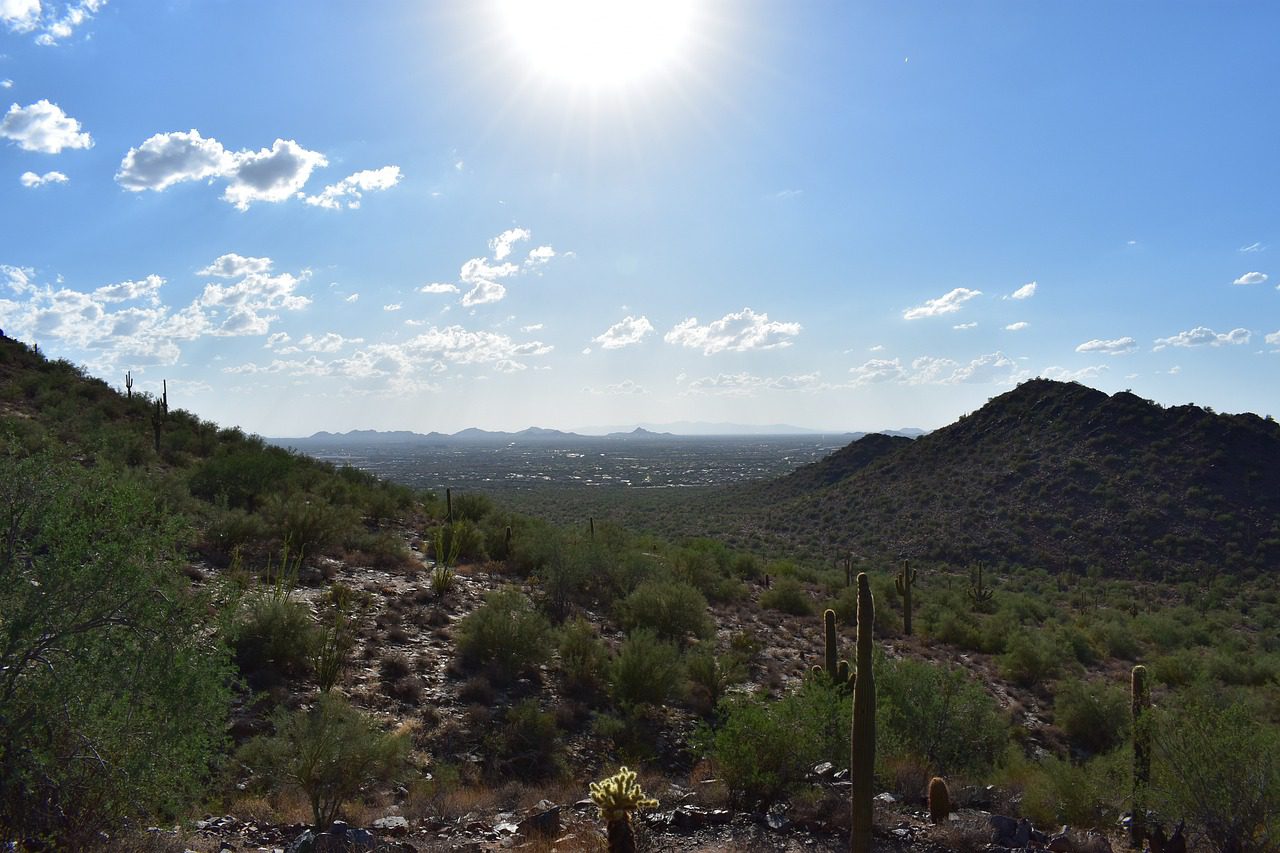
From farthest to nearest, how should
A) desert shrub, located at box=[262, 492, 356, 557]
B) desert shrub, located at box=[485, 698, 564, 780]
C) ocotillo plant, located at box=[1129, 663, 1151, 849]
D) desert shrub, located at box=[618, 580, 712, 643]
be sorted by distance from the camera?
desert shrub, located at box=[262, 492, 356, 557], desert shrub, located at box=[618, 580, 712, 643], desert shrub, located at box=[485, 698, 564, 780], ocotillo plant, located at box=[1129, 663, 1151, 849]

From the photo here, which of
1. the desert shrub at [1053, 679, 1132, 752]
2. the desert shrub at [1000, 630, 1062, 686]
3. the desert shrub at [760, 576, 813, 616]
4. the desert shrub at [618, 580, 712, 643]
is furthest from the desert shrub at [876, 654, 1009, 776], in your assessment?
the desert shrub at [760, 576, 813, 616]

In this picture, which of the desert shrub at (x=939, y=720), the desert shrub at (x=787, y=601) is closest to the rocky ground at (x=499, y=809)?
the desert shrub at (x=939, y=720)

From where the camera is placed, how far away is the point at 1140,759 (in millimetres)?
7922

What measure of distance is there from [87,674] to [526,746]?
626 cm

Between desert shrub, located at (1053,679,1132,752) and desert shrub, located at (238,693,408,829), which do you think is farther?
desert shrub, located at (1053,679,1132,752)

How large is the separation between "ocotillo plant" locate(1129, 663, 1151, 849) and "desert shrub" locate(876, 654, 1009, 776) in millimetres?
2566

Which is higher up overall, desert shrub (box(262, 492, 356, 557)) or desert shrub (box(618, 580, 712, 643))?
desert shrub (box(262, 492, 356, 557))

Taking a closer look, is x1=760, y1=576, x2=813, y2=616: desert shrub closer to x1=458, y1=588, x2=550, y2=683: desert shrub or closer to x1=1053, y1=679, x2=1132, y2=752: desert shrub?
x1=1053, y1=679, x2=1132, y2=752: desert shrub

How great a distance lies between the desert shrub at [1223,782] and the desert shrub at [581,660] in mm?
8078

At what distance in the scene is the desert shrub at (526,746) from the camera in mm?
9805

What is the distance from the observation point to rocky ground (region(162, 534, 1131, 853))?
22.6ft

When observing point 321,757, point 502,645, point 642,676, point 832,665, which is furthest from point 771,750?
point 502,645

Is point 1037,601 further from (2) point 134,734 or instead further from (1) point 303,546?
(2) point 134,734

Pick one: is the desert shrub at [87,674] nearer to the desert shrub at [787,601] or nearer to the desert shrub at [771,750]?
the desert shrub at [771,750]
